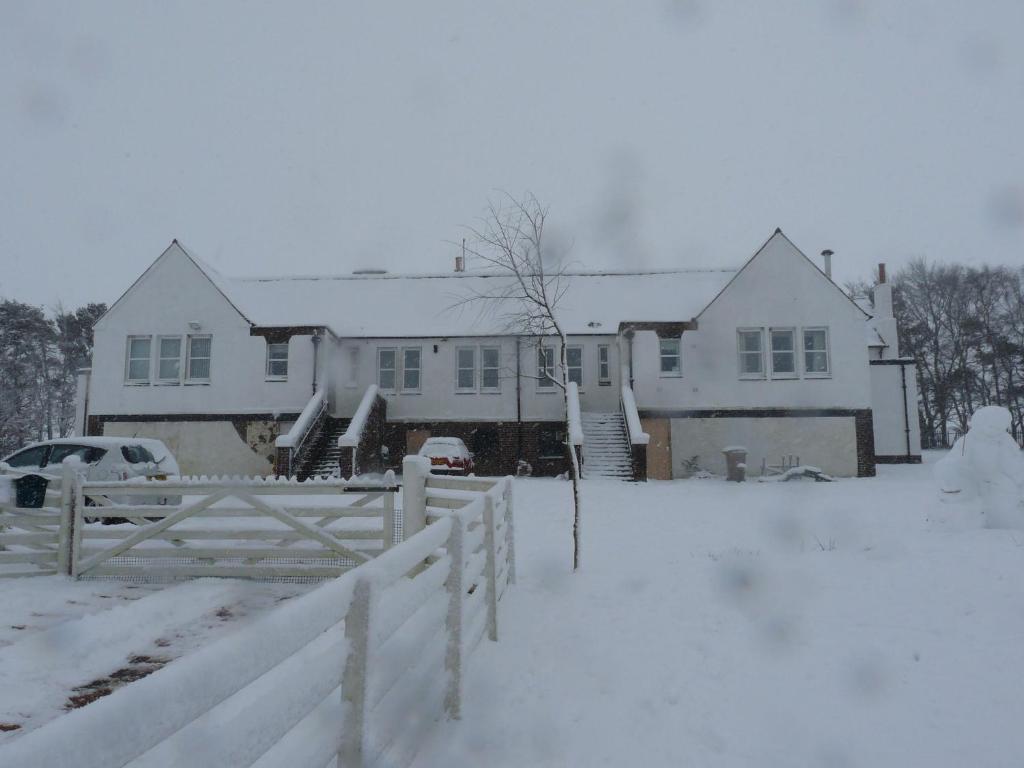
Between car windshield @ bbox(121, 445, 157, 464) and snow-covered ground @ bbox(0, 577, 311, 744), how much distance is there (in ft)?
16.4

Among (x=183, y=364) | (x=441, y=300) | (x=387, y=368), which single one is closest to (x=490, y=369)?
(x=387, y=368)

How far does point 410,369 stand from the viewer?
25.5m

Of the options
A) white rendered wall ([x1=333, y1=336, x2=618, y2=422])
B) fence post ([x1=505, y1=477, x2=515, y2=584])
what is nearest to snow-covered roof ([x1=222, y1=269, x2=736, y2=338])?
white rendered wall ([x1=333, y1=336, x2=618, y2=422])

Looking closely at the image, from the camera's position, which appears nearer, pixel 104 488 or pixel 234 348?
pixel 104 488


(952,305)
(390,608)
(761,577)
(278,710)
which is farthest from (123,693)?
(952,305)

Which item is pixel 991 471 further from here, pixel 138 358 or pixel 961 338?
pixel 961 338

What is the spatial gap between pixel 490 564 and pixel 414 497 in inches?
74.4

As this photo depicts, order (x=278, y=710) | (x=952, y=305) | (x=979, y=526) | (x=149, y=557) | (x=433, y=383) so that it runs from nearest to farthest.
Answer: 1. (x=278, y=710)
2. (x=149, y=557)
3. (x=979, y=526)
4. (x=433, y=383)
5. (x=952, y=305)

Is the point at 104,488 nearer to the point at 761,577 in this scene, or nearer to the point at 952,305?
the point at 761,577

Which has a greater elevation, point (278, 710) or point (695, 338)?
point (695, 338)

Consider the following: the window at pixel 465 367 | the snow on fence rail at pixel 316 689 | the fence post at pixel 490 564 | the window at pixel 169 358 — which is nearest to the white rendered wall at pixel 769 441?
the window at pixel 465 367

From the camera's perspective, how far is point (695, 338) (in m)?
23.9

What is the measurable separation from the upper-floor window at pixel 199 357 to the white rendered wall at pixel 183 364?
0.92ft

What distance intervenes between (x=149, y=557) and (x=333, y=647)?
289 inches
